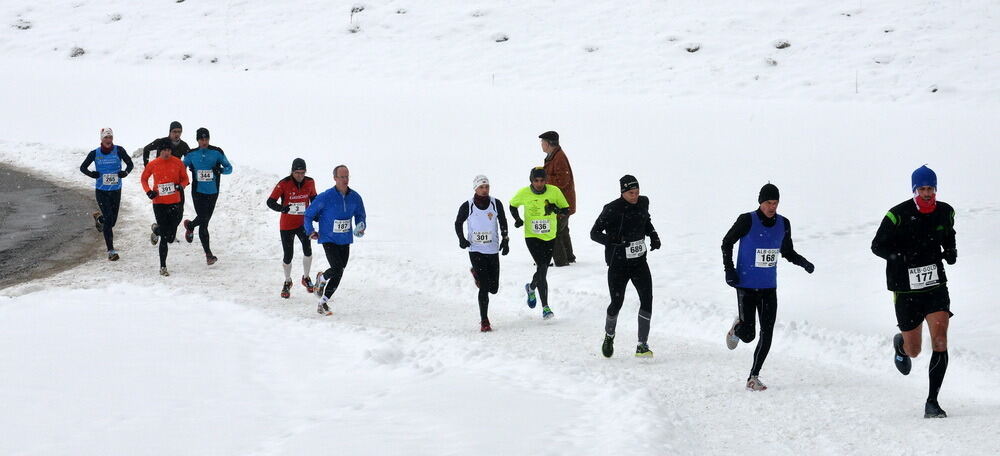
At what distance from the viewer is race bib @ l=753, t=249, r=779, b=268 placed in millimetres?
8047

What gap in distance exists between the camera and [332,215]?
36.3 ft

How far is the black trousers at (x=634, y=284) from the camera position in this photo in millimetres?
9070

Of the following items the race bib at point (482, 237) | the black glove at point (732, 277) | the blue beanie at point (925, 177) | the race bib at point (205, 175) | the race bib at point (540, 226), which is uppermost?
the race bib at point (205, 175)

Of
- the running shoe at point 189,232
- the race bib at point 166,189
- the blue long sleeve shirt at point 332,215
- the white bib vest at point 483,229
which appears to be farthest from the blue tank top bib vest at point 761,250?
the running shoe at point 189,232

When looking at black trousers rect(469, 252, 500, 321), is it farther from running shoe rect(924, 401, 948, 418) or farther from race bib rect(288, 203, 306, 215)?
running shoe rect(924, 401, 948, 418)

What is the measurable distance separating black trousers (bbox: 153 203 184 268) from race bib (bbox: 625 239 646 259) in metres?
7.09

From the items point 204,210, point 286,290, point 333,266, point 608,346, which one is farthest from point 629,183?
point 204,210

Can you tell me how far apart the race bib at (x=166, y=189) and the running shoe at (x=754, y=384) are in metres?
8.75

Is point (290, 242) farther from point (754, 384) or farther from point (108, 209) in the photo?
point (754, 384)

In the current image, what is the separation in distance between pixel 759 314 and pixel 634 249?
1.41 m

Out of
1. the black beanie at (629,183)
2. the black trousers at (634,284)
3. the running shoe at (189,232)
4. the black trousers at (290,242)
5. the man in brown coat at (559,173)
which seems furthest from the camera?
the running shoe at (189,232)

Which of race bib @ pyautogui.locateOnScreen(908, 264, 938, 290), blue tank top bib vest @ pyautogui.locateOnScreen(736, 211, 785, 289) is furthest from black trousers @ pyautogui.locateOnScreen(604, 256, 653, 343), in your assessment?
race bib @ pyautogui.locateOnScreen(908, 264, 938, 290)

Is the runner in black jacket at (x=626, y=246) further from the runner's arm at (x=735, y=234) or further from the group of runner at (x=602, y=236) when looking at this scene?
the runner's arm at (x=735, y=234)

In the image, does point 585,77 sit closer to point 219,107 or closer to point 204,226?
point 219,107
